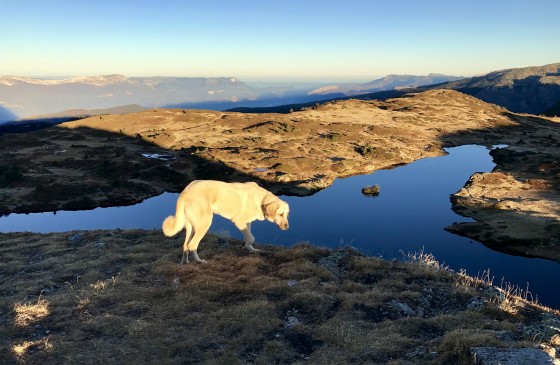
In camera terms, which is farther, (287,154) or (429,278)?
(287,154)

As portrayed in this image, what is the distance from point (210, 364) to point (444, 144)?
89642mm

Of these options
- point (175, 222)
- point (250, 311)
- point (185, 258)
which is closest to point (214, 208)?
point (175, 222)

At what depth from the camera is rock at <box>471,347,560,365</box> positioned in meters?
6.92

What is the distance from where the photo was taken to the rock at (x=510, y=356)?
6922 millimetres

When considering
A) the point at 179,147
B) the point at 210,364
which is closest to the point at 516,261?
the point at 210,364

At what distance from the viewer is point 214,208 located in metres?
14.5

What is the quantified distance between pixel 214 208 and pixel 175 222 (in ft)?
5.05

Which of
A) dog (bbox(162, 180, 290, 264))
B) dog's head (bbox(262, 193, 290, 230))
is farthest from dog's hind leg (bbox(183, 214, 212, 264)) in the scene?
dog's head (bbox(262, 193, 290, 230))

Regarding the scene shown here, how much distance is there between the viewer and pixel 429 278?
13.7 meters

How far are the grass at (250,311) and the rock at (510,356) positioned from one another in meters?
0.28

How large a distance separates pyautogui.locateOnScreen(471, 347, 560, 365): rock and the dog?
807 cm

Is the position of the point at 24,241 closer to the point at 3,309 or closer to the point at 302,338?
the point at 3,309

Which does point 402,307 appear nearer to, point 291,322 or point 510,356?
point 291,322

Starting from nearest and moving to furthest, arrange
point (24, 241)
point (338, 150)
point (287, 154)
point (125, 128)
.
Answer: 1. point (24, 241)
2. point (287, 154)
3. point (338, 150)
4. point (125, 128)
